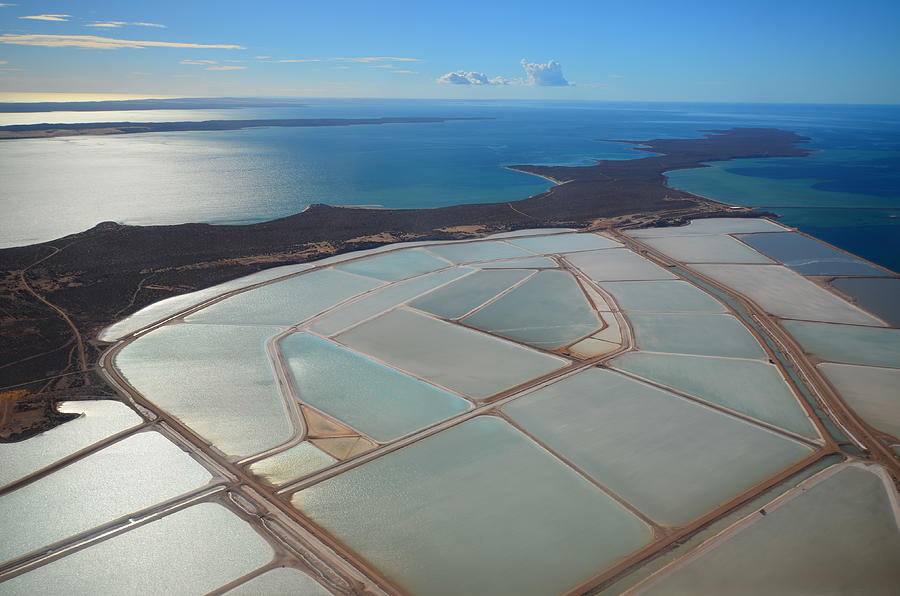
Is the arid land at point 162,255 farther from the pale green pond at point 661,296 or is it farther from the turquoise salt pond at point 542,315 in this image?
the pale green pond at point 661,296

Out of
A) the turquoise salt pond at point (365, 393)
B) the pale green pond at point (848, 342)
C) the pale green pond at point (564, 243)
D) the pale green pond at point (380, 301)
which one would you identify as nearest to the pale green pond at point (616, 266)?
Result: the pale green pond at point (564, 243)

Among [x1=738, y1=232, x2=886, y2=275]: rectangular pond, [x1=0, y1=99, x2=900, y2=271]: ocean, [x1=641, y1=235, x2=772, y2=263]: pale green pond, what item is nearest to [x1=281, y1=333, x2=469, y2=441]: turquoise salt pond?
[x1=641, y1=235, x2=772, y2=263]: pale green pond

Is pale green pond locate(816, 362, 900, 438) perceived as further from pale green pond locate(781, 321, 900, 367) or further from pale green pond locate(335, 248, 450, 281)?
pale green pond locate(335, 248, 450, 281)

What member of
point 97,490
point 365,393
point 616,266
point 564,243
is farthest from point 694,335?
point 97,490

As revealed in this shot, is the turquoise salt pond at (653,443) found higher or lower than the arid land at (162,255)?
lower

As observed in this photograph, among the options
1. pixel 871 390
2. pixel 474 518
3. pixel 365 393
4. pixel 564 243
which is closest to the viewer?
pixel 474 518

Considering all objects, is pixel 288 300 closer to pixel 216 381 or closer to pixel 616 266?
pixel 216 381
